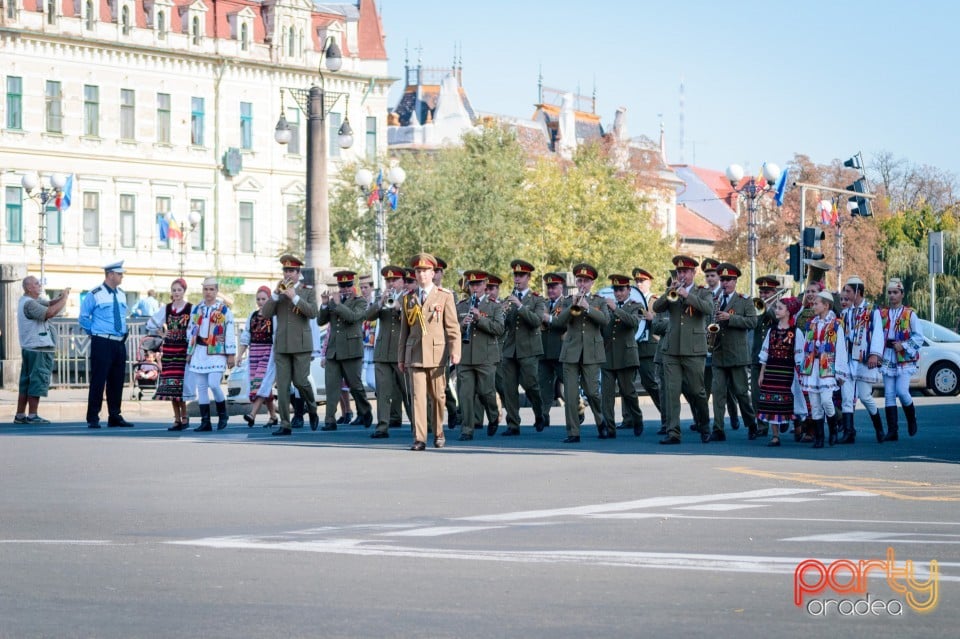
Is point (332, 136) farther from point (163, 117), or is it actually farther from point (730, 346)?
point (730, 346)

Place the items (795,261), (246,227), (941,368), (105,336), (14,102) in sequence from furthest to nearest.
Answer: (246,227) < (14,102) < (795,261) < (941,368) < (105,336)

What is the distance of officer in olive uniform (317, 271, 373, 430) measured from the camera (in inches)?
902

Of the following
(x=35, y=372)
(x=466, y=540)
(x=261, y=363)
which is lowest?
(x=466, y=540)

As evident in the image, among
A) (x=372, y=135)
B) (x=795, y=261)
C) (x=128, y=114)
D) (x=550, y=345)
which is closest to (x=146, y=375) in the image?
(x=550, y=345)

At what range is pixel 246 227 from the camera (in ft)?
241

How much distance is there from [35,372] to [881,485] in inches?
524

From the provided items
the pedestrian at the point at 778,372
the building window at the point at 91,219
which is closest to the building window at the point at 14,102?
the building window at the point at 91,219

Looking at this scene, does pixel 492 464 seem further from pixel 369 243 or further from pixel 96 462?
pixel 369 243

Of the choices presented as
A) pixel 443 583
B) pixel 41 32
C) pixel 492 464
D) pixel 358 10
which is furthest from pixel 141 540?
pixel 358 10

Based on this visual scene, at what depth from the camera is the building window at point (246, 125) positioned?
7325cm

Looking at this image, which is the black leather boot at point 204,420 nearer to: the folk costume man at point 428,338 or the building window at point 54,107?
the folk costume man at point 428,338

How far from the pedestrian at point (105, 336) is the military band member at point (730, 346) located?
7.47 m

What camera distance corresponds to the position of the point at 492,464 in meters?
17.0

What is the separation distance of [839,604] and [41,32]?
6138 cm
